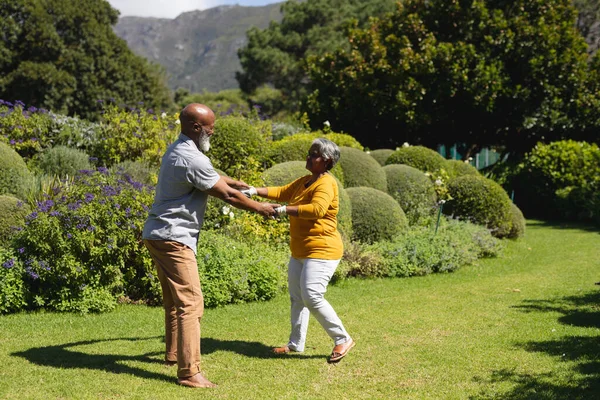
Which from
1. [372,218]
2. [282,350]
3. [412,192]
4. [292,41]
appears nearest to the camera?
[282,350]

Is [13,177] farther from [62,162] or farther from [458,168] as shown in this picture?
[458,168]

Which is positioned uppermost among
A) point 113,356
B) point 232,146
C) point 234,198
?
point 232,146

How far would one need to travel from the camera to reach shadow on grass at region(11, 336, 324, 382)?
5.06 meters

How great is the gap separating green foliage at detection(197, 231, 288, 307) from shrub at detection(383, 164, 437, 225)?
3.90 metres

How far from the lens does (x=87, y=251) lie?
7.06 m

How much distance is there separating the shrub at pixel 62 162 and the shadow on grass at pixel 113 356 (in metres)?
5.04

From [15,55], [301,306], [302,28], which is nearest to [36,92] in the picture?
[15,55]

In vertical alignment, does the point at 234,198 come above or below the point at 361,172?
above

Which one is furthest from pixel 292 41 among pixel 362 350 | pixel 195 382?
pixel 195 382

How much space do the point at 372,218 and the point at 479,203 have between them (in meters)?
2.98

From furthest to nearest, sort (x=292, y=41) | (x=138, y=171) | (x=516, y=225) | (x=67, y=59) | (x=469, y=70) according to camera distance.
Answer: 1. (x=292, y=41)
2. (x=67, y=59)
3. (x=469, y=70)
4. (x=516, y=225)
5. (x=138, y=171)

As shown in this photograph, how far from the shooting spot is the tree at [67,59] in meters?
28.3

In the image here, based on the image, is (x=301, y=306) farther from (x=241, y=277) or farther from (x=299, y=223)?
Result: (x=241, y=277)

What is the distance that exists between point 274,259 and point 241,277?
2.84ft
